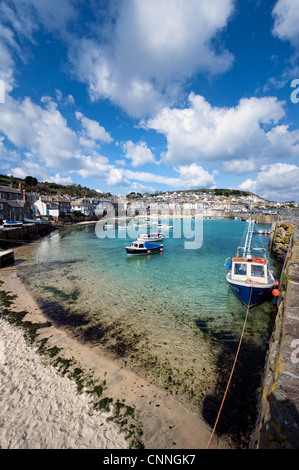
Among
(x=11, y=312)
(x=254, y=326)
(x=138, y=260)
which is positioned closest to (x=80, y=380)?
(x=11, y=312)

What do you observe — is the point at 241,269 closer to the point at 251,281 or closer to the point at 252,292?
the point at 251,281

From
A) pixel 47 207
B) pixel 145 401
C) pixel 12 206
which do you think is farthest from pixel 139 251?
pixel 47 207

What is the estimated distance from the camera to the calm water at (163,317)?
7.53 metres

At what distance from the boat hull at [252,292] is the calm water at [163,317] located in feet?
1.57

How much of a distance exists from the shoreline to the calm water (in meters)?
0.46

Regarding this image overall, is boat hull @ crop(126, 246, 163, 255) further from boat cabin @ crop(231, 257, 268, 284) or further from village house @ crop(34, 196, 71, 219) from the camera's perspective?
village house @ crop(34, 196, 71, 219)

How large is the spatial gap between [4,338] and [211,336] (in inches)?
397

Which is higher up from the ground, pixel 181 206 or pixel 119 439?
pixel 181 206

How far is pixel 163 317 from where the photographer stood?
1142 cm

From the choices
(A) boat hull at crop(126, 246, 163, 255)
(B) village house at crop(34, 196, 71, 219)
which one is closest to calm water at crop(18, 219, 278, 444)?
(A) boat hull at crop(126, 246, 163, 255)

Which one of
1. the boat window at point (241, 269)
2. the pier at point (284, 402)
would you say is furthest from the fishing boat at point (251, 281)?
the pier at point (284, 402)

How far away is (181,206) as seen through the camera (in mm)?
159250

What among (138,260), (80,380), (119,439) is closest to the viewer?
(119,439)

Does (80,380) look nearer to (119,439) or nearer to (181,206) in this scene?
(119,439)
